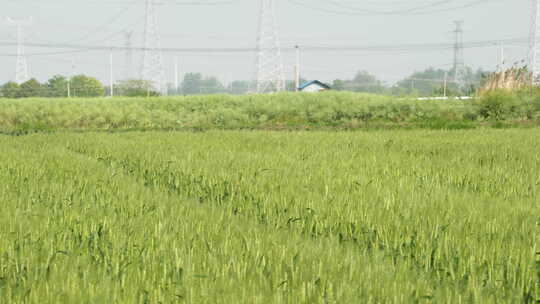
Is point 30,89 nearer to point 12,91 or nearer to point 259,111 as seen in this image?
point 12,91

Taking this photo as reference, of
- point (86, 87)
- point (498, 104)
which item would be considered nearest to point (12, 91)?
point (86, 87)

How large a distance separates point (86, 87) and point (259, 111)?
160 feet

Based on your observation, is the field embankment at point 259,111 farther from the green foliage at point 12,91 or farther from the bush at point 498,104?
the green foliage at point 12,91

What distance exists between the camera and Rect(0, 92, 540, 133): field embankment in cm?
1498

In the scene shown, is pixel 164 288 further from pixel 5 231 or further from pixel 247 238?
pixel 5 231

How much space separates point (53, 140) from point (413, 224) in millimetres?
7884

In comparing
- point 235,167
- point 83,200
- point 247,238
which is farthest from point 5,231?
point 235,167

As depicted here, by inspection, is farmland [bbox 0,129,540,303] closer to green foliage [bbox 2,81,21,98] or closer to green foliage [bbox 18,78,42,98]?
green foliage [bbox 18,78,42,98]

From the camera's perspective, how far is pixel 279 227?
299 centimetres

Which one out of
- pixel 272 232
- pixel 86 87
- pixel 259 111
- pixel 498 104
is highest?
pixel 86 87

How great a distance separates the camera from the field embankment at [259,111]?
15.0 metres

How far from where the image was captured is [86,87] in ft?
199

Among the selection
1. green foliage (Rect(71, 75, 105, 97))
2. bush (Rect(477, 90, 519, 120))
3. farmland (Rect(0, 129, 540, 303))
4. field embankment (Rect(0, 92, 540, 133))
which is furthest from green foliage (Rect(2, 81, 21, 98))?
farmland (Rect(0, 129, 540, 303))

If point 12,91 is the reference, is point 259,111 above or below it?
below
